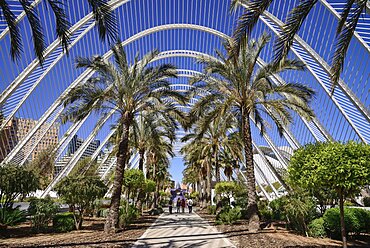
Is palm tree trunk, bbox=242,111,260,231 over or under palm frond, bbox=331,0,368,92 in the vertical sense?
under

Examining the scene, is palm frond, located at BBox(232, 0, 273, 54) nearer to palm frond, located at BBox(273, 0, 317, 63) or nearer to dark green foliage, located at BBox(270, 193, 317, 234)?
palm frond, located at BBox(273, 0, 317, 63)

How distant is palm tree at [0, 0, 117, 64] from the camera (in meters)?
7.65

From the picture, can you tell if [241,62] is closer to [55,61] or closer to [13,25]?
[13,25]

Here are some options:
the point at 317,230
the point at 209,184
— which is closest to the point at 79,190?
the point at 317,230

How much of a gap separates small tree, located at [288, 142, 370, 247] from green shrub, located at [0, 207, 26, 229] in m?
11.6

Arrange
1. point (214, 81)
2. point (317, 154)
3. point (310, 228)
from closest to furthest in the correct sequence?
point (317, 154) < point (310, 228) < point (214, 81)

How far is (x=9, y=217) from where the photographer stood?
523 inches

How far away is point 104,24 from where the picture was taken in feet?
25.4

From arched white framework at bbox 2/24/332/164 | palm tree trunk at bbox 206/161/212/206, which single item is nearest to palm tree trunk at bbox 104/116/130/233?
arched white framework at bbox 2/24/332/164

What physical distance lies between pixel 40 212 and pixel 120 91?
253 inches

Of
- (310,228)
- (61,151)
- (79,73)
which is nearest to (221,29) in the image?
(79,73)

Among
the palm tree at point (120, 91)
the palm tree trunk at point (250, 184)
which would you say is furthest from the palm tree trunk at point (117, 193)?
the palm tree trunk at point (250, 184)

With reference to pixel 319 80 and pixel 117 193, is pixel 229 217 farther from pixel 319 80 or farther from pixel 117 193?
pixel 319 80

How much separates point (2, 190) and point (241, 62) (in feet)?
39.7
